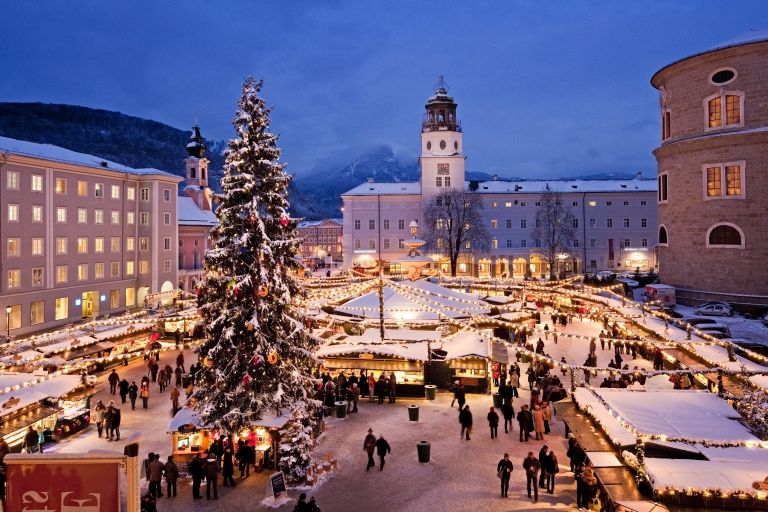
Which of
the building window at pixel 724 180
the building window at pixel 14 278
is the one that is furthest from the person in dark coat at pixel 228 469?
the building window at pixel 724 180

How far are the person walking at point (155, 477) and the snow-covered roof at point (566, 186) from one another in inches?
2565

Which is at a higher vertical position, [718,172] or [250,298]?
[718,172]

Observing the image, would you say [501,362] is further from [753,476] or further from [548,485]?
[753,476]

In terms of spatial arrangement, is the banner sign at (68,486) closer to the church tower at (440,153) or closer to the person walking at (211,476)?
the person walking at (211,476)

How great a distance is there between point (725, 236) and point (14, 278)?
47.0 m

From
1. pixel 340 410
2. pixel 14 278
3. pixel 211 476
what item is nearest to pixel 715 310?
pixel 340 410

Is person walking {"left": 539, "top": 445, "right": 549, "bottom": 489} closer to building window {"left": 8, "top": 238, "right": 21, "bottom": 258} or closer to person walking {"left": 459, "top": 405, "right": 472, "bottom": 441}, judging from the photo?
person walking {"left": 459, "top": 405, "right": 472, "bottom": 441}

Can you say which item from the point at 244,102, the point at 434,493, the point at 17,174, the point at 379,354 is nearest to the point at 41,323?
the point at 17,174

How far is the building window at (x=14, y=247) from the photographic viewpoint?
3581 cm

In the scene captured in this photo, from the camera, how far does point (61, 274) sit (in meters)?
40.1

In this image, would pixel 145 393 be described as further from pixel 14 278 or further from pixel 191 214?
pixel 191 214

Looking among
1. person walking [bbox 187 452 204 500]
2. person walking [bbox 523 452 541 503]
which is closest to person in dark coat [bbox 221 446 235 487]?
person walking [bbox 187 452 204 500]

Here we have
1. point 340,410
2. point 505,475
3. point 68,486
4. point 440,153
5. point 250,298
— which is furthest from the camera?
point 440,153

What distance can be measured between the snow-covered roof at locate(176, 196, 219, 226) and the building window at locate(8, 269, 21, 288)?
24772 millimetres
